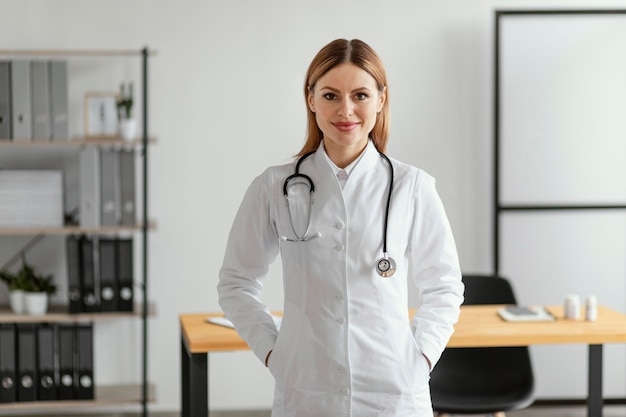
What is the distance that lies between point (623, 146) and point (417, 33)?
117cm

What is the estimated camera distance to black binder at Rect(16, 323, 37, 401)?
4.13 m

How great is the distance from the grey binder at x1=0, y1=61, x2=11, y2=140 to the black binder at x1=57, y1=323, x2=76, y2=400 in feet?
2.95

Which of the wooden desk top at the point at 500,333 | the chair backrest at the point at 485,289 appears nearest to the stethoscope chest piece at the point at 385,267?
the wooden desk top at the point at 500,333

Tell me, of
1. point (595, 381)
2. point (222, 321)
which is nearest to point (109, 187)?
point (222, 321)

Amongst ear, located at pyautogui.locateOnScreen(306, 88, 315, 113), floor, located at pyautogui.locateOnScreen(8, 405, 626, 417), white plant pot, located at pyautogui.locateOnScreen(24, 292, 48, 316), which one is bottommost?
floor, located at pyautogui.locateOnScreen(8, 405, 626, 417)

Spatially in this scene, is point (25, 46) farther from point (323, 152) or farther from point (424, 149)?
point (323, 152)

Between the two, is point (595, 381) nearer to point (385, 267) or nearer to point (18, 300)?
point (385, 267)

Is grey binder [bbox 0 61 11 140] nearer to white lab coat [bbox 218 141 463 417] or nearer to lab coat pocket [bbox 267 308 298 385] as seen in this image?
white lab coat [bbox 218 141 463 417]

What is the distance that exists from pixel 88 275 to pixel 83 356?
14.5 inches

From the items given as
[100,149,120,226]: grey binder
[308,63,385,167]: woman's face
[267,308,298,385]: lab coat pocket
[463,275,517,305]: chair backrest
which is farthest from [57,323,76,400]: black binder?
[308,63,385,167]: woman's face

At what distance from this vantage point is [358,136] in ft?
6.58

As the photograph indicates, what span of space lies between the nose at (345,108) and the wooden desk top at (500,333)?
1225 mm

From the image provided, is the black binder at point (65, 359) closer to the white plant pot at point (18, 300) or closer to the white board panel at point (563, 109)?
the white plant pot at point (18, 300)

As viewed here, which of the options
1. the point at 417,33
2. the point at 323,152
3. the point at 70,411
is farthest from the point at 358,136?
the point at 70,411
